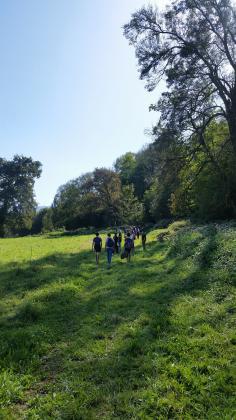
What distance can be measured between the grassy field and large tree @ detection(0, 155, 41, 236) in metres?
68.7

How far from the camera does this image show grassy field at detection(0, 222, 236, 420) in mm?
6277

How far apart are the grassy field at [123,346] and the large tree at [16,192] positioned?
68.7 m

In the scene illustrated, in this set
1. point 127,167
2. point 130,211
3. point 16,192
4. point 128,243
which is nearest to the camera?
point 128,243

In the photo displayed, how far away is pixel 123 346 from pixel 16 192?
78.0 metres

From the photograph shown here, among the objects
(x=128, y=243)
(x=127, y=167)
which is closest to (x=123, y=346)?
(x=128, y=243)

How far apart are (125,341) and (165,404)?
301 centimetres

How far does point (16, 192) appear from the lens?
8294 centimetres

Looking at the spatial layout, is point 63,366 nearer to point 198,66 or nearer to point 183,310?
point 183,310

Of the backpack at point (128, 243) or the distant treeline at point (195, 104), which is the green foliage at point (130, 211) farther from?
the backpack at point (128, 243)

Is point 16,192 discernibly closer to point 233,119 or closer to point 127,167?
point 127,167

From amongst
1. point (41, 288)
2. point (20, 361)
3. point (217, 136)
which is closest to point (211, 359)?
point (20, 361)

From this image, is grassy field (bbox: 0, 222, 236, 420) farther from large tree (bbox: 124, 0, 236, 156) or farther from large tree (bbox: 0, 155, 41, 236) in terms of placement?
large tree (bbox: 0, 155, 41, 236)

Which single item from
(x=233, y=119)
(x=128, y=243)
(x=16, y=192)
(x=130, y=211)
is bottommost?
(x=128, y=243)

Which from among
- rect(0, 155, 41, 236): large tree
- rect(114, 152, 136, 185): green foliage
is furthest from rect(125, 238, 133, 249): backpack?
rect(114, 152, 136, 185): green foliage
